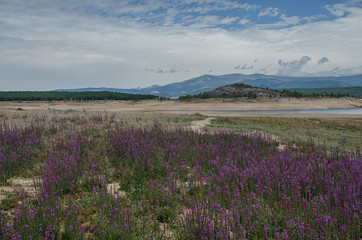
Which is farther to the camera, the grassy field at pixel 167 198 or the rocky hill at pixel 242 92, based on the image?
the rocky hill at pixel 242 92

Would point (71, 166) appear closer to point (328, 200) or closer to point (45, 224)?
point (45, 224)

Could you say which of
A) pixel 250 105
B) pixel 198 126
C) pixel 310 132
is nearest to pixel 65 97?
pixel 250 105

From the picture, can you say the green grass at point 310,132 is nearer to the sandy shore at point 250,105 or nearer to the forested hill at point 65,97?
the sandy shore at point 250,105

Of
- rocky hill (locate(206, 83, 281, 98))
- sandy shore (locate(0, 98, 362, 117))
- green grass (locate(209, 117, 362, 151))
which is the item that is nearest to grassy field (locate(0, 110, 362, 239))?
green grass (locate(209, 117, 362, 151))

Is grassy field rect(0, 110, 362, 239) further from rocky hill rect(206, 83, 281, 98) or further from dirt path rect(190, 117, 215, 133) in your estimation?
rocky hill rect(206, 83, 281, 98)

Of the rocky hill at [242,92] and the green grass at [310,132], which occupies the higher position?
the rocky hill at [242,92]

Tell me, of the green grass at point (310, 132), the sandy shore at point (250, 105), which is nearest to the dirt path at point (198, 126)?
the green grass at point (310, 132)

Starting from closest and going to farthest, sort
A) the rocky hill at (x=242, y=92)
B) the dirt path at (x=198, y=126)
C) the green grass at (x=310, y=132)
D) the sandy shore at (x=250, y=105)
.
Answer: the green grass at (x=310, y=132) < the dirt path at (x=198, y=126) < the sandy shore at (x=250, y=105) < the rocky hill at (x=242, y=92)

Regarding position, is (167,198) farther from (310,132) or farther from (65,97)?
(65,97)

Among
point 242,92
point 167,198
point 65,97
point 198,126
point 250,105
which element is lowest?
point 250,105

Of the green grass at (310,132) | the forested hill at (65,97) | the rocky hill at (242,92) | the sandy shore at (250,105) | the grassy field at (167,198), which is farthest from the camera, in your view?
the forested hill at (65,97)

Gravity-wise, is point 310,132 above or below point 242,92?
below

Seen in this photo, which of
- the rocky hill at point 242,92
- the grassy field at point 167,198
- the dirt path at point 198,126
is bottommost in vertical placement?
the dirt path at point 198,126

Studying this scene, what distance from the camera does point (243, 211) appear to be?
12.5 ft
